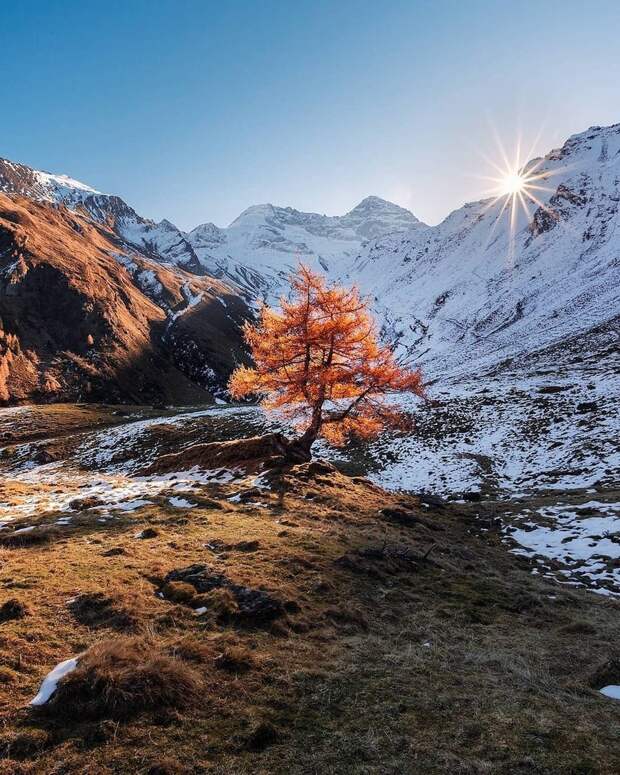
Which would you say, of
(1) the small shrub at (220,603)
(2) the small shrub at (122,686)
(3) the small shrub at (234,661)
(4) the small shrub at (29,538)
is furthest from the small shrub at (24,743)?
(4) the small shrub at (29,538)

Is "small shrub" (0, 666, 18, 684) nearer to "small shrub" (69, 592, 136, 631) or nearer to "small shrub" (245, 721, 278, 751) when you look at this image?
"small shrub" (69, 592, 136, 631)

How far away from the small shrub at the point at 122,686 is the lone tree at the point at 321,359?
18338 millimetres

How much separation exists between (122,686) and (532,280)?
15292 cm

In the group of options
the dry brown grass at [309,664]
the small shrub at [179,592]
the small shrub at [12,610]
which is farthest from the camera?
the small shrub at [179,592]

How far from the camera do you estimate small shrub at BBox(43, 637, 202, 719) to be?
5.29 meters

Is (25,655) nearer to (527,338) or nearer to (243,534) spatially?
(243,534)

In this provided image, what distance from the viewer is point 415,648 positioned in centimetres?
815

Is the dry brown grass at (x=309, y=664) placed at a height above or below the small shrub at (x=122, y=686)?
below

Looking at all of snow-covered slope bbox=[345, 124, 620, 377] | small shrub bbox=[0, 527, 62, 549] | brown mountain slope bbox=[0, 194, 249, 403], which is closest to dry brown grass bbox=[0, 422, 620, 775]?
small shrub bbox=[0, 527, 62, 549]

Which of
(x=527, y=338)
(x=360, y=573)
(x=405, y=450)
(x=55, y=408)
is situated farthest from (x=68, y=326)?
(x=360, y=573)

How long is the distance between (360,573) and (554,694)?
18.2ft

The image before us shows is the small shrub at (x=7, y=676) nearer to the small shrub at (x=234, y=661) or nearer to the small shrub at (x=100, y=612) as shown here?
the small shrub at (x=100, y=612)

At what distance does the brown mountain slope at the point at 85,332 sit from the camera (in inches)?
3524

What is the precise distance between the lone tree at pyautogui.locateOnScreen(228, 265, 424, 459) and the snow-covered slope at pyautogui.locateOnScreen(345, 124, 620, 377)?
6566 centimetres
